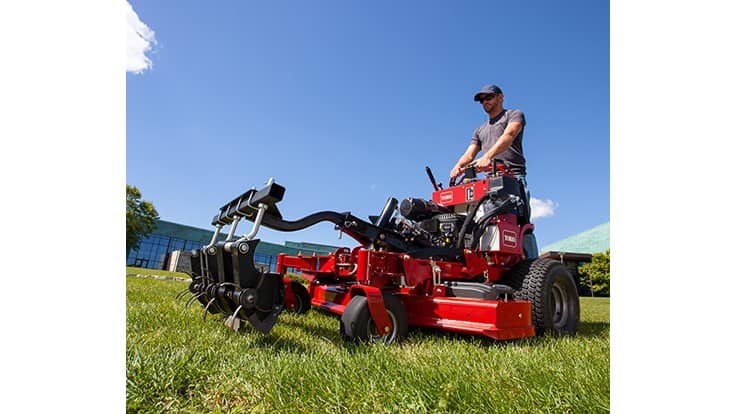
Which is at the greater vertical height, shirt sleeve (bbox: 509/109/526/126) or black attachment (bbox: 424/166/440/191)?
shirt sleeve (bbox: 509/109/526/126)

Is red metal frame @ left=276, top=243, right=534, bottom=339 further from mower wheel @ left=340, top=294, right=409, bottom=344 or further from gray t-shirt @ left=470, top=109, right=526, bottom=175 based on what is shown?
gray t-shirt @ left=470, top=109, right=526, bottom=175

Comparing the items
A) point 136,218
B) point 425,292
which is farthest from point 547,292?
point 136,218

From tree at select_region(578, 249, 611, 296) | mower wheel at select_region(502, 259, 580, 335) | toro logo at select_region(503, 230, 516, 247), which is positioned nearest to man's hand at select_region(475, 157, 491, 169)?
toro logo at select_region(503, 230, 516, 247)

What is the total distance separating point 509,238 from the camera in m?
4.71

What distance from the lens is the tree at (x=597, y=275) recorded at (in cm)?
2667

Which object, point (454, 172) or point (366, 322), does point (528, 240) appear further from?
point (366, 322)

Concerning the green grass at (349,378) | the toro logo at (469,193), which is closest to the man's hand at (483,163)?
the toro logo at (469,193)

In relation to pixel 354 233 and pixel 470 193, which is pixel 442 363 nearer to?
pixel 354 233

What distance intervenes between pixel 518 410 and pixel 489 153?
388 centimetres

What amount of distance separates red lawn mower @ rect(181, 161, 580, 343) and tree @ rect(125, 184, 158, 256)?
2701 cm

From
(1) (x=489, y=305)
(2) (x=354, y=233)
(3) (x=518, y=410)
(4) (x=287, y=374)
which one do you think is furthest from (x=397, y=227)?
(3) (x=518, y=410)

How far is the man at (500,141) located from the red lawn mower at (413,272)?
0.17 metres

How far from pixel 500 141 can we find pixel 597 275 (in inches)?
1038

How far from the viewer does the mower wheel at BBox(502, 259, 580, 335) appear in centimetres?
416
